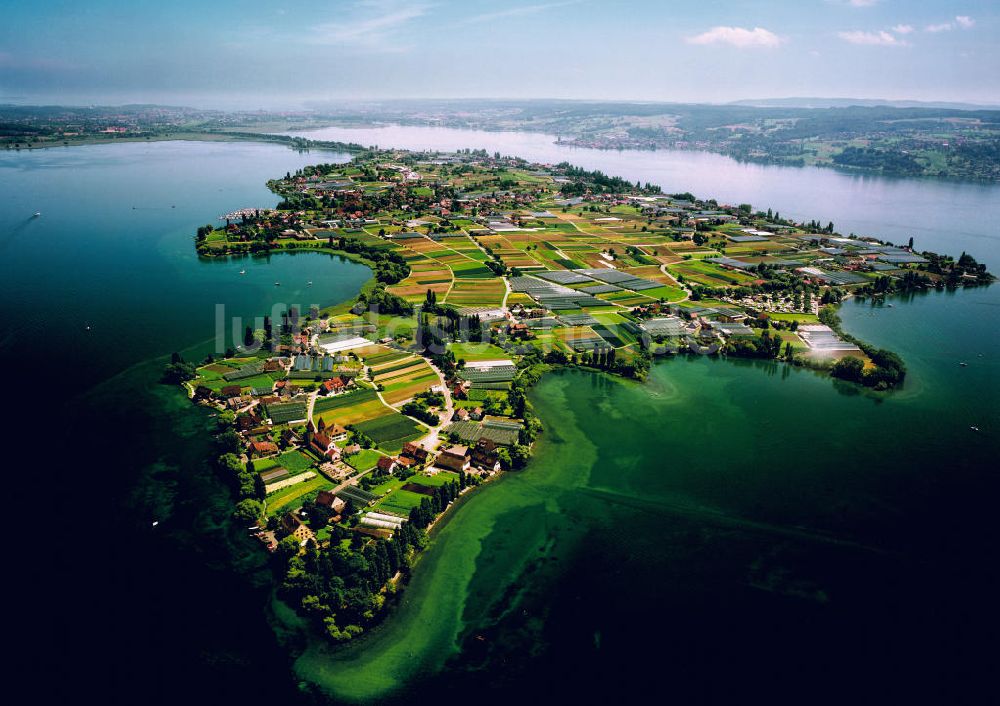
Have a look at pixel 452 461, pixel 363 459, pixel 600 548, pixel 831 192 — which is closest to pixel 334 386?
pixel 363 459

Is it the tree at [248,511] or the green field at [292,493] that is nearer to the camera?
the tree at [248,511]

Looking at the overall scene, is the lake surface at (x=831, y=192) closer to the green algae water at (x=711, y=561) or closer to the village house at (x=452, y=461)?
the green algae water at (x=711, y=561)

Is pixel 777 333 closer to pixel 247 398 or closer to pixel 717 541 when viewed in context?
pixel 717 541

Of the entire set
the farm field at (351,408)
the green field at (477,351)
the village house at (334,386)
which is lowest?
the farm field at (351,408)

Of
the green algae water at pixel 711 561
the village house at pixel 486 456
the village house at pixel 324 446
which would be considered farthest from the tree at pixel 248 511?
the village house at pixel 486 456

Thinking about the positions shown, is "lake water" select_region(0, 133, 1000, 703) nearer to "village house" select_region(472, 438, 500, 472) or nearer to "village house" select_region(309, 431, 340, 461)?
"village house" select_region(472, 438, 500, 472)

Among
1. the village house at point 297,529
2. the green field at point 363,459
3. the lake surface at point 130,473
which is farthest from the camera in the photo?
the green field at point 363,459

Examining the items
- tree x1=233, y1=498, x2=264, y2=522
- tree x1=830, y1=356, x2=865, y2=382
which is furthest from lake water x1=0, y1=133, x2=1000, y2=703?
tree x1=830, y1=356, x2=865, y2=382
